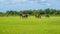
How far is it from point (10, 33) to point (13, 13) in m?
62.0

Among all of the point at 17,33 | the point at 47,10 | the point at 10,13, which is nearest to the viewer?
the point at 17,33

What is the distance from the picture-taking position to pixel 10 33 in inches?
547

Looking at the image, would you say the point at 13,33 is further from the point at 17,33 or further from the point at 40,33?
the point at 40,33

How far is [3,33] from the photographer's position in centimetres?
1390

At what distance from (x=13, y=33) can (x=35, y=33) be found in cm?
153

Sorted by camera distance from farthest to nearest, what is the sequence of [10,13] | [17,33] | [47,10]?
[47,10], [10,13], [17,33]

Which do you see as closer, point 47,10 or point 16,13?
point 16,13

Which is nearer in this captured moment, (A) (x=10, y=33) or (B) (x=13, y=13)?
(A) (x=10, y=33)

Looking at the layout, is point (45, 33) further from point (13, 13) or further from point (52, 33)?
point (13, 13)

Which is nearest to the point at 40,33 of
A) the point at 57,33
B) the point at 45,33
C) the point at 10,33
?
the point at 45,33

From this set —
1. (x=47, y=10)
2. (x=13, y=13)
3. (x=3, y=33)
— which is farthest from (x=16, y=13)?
(x=3, y=33)

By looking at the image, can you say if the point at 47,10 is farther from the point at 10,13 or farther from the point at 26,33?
the point at 26,33

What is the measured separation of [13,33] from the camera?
13.8 metres

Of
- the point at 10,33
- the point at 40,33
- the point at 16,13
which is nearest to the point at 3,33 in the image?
the point at 10,33
